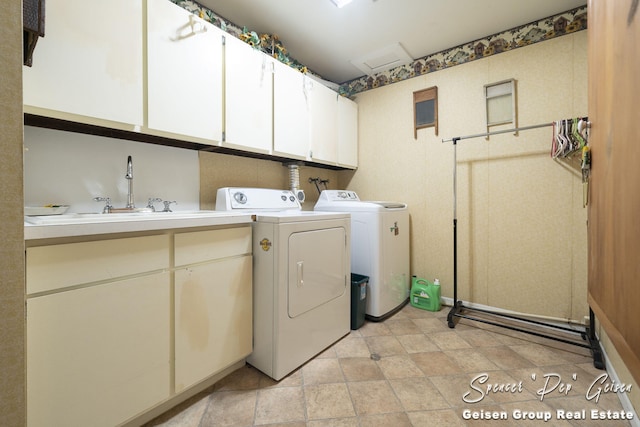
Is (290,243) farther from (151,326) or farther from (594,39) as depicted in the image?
(594,39)

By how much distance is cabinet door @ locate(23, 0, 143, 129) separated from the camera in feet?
3.49

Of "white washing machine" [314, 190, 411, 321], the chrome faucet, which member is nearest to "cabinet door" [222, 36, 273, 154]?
the chrome faucet

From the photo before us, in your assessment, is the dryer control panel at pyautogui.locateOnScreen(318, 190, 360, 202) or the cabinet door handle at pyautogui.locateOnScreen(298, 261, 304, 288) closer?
the cabinet door handle at pyautogui.locateOnScreen(298, 261, 304, 288)

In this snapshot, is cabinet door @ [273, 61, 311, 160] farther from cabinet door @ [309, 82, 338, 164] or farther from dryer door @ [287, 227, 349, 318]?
dryer door @ [287, 227, 349, 318]

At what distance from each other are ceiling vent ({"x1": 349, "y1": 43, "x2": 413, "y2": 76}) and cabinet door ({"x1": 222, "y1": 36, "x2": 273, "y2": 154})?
3.66 feet

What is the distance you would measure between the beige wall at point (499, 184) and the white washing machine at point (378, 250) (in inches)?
18.8

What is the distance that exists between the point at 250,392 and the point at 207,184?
4.71 ft

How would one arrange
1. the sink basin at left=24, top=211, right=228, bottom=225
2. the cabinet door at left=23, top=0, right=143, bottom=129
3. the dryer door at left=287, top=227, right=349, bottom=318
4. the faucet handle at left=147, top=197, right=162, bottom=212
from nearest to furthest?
the sink basin at left=24, top=211, right=228, bottom=225, the cabinet door at left=23, top=0, right=143, bottom=129, the dryer door at left=287, top=227, right=349, bottom=318, the faucet handle at left=147, top=197, right=162, bottom=212

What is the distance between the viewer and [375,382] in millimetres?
1450

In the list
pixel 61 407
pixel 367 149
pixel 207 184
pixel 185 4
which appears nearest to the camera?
pixel 61 407

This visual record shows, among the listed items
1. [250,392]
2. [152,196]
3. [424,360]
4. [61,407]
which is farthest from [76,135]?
[424,360]

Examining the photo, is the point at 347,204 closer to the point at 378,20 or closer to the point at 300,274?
the point at 300,274

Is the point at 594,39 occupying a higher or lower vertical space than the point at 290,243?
higher

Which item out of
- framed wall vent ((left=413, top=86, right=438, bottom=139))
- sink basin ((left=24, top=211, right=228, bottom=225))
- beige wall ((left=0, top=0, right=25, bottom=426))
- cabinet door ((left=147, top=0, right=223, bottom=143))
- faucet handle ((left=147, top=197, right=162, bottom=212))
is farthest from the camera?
framed wall vent ((left=413, top=86, right=438, bottom=139))
